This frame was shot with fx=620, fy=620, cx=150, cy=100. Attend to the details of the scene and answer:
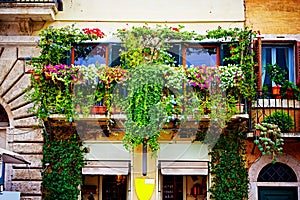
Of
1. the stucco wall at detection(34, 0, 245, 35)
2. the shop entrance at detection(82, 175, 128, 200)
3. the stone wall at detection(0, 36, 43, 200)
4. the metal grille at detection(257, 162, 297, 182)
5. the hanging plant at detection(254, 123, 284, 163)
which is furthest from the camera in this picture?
the shop entrance at detection(82, 175, 128, 200)

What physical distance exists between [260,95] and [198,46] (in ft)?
Result: 5.85

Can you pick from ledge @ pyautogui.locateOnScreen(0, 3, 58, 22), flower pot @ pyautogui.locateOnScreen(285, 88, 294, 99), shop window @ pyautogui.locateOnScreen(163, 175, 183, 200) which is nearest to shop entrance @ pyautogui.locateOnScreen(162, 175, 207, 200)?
shop window @ pyautogui.locateOnScreen(163, 175, 183, 200)

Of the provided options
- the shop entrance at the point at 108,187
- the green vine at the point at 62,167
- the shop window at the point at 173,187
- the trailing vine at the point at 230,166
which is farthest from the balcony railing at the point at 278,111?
the shop entrance at the point at 108,187

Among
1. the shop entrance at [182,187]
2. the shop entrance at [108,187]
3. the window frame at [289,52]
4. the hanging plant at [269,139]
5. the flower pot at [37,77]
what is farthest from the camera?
the shop entrance at [182,187]

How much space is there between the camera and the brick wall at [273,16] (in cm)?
1437

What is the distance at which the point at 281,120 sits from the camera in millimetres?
13562

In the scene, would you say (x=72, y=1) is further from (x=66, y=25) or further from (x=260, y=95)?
(x=260, y=95)

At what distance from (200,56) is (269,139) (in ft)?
8.42

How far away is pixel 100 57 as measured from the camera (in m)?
14.2

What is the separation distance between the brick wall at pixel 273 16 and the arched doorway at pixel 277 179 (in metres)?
3.12

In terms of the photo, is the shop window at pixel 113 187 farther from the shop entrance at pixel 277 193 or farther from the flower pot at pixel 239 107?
the flower pot at pixel 239 107

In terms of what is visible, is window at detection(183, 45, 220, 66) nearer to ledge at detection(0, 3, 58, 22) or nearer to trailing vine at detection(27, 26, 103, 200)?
trailing vine at detection(27, 26, 103, 200)

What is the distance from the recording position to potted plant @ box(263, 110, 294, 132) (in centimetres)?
1352

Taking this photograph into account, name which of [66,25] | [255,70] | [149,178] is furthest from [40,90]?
[255,70]
